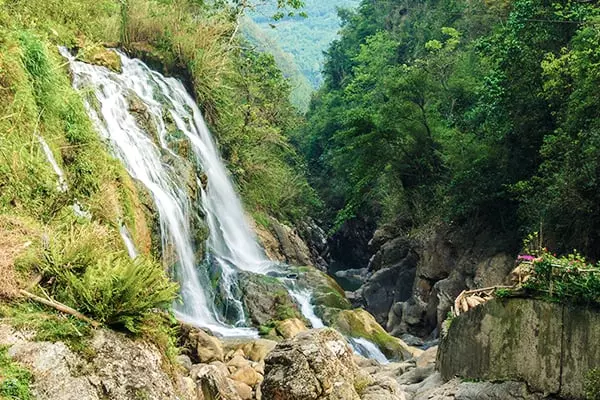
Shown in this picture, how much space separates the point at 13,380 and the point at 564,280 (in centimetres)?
813

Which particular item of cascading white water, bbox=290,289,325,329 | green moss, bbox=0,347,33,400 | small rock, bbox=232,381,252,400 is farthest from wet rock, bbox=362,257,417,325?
green moss, bbox=0,347,33,400

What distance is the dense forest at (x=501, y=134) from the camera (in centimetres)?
1327

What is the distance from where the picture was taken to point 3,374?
11.2 ft

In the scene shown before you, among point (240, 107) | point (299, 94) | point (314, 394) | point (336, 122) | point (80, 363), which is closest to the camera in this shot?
point (80, 363)

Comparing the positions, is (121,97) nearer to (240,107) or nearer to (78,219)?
(240,107)

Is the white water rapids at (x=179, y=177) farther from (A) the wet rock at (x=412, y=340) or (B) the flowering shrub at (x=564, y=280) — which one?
(B) the flowering shrub at (x=564, y=280)

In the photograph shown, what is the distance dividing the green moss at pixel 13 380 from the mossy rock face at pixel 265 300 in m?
10.0

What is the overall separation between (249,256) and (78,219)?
12774 mm

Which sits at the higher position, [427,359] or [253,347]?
[427,359]

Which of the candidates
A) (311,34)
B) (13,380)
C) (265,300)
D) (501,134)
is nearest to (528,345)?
(265,300)

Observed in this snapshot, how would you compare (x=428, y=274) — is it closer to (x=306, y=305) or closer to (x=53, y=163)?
(x=306, y=305)

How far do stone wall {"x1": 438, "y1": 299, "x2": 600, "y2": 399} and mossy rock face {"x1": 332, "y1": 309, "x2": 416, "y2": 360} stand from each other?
3746 millimetres

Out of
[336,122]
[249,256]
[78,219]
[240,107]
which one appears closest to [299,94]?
[336,122]

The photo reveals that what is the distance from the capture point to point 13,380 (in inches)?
134
